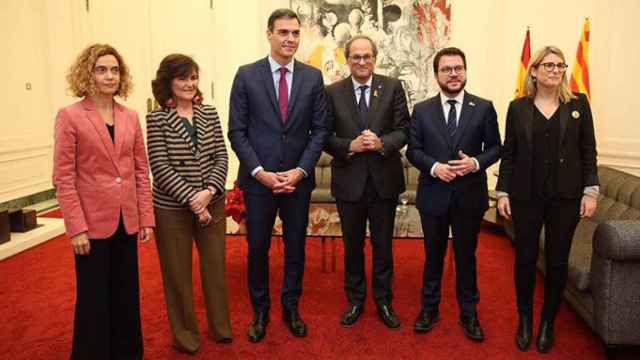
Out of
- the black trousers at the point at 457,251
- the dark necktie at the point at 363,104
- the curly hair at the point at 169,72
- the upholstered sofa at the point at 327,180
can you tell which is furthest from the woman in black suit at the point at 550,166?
the upholstered sofa at the point at 327,180

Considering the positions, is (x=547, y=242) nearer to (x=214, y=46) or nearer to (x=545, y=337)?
(x=545, y=337)

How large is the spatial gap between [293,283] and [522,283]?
1309mm

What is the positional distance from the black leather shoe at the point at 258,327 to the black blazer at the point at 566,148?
5.21 feet

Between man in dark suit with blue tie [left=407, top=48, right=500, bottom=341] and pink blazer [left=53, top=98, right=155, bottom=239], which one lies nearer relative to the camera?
pink blazer [left=53, top=98, right=155, bottom=239]

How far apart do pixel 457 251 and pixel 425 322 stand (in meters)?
0.49

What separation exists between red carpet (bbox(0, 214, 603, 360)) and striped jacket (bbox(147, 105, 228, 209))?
924 millimetres

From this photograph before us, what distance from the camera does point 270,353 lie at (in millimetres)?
2973

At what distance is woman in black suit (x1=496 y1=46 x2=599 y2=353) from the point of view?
279 centimetres

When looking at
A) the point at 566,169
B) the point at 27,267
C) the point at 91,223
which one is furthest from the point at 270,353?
the point at 27,267

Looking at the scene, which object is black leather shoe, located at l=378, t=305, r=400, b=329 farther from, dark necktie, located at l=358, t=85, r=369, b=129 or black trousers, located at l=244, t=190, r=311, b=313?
dark necktie, located at l=358, t=85, r=369, b=129

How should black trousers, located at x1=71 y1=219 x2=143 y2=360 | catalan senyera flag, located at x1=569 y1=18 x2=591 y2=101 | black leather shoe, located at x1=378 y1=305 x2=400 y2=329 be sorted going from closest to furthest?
black trousers, located at x1=71 y1=219 x2=143 y2=360 → black leather shoe, located at x1=378 y1=305 x2=400 y2=329 → catalan senyera flag, located at x1=569 y1=18 x2=591 y2=101

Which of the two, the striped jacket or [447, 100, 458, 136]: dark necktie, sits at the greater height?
[447, 100, 458, 136]: dark necktie

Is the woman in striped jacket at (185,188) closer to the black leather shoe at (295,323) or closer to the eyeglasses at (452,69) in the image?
the black leather shoe at (295,323)

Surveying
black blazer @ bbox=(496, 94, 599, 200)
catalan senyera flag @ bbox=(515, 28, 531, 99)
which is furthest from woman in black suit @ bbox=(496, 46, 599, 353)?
catalan senyera flag @ bbox=(515, 28, 531, 99)
